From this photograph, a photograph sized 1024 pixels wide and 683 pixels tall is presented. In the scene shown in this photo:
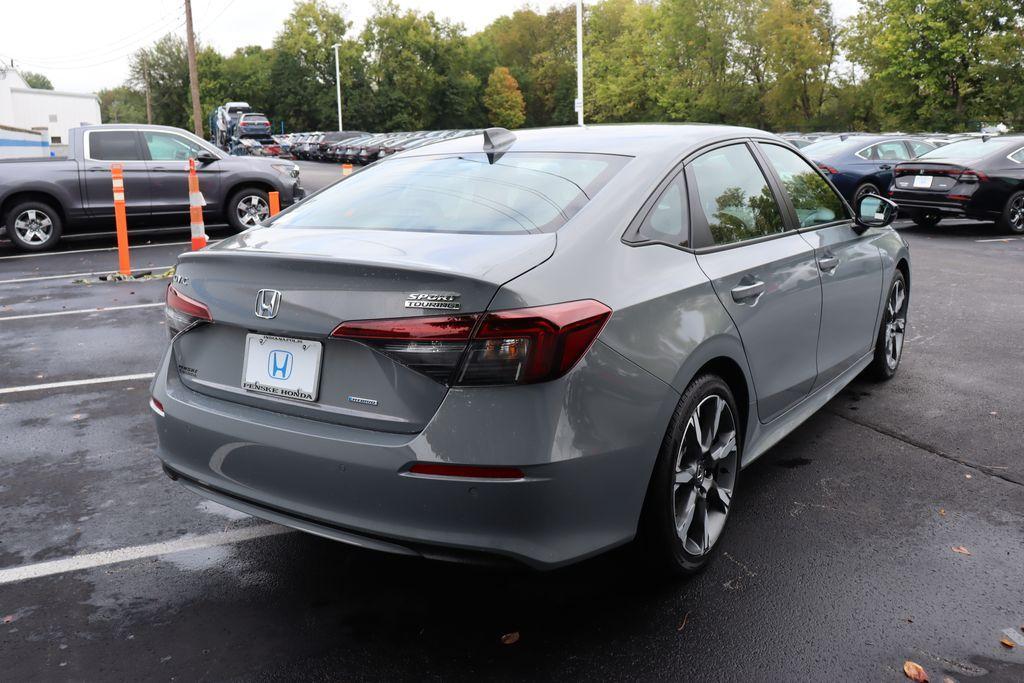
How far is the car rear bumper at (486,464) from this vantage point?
2535 mm

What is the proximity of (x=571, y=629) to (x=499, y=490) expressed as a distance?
75 centimetres

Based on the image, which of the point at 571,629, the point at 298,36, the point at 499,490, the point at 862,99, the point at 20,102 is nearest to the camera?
the point at 499,490

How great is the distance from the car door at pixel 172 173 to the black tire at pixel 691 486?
471 inches

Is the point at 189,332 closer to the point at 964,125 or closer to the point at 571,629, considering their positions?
the point at 571,629

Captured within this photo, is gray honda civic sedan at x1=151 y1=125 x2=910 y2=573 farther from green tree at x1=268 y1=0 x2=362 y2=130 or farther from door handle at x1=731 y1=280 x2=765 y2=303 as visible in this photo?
green tree at x1=268 y1=0 x2=362 y2=130

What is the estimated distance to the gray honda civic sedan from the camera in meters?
2.55

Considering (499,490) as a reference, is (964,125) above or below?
above

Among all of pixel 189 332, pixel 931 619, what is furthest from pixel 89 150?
pixel 931 619

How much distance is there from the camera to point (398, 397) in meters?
2.62

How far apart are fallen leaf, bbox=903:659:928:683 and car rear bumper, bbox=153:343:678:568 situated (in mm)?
900

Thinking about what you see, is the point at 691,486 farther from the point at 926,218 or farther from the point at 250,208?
the point at 926,218

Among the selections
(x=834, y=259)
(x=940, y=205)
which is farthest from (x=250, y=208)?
(x=834, y=259)

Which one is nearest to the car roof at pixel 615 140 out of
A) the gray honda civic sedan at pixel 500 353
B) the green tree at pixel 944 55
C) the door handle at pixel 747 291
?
the gray honda civic sedan at pixel 500 353

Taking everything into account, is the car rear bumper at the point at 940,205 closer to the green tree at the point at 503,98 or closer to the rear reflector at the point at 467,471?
the rear reflector at the point at 467,471
